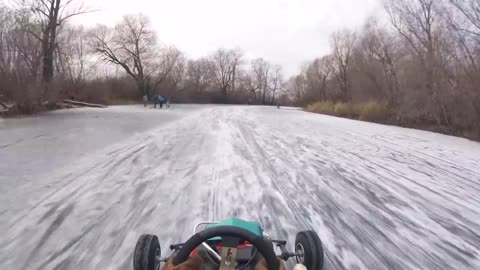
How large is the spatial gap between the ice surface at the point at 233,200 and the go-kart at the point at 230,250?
0.47 metres

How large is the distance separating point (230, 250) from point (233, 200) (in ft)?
7.68

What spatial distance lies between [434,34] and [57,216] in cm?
2143

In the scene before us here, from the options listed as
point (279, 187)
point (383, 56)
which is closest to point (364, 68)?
point (383, 56)

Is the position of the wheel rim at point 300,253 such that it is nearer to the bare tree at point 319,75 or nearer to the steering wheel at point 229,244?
the steering wheel at point 229,244

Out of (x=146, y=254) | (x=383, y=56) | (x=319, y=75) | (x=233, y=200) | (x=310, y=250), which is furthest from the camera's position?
(x=319, y=75)

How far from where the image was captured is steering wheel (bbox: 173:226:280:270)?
1.90 metres

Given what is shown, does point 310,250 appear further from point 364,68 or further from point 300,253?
point 364,68

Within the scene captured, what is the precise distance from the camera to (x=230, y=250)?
2082 mm

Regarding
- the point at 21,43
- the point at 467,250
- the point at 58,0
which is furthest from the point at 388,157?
the point at 58,0

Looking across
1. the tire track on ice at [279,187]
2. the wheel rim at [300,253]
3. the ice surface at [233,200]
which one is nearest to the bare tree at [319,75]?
the tire track on ice at [279,187]

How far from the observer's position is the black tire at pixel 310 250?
2.48 m

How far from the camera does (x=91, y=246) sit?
10.1 ft

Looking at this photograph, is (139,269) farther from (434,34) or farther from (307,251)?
(434,34)

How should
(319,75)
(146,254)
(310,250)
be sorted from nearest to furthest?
(146,254) → (310,250) → (319,75)
